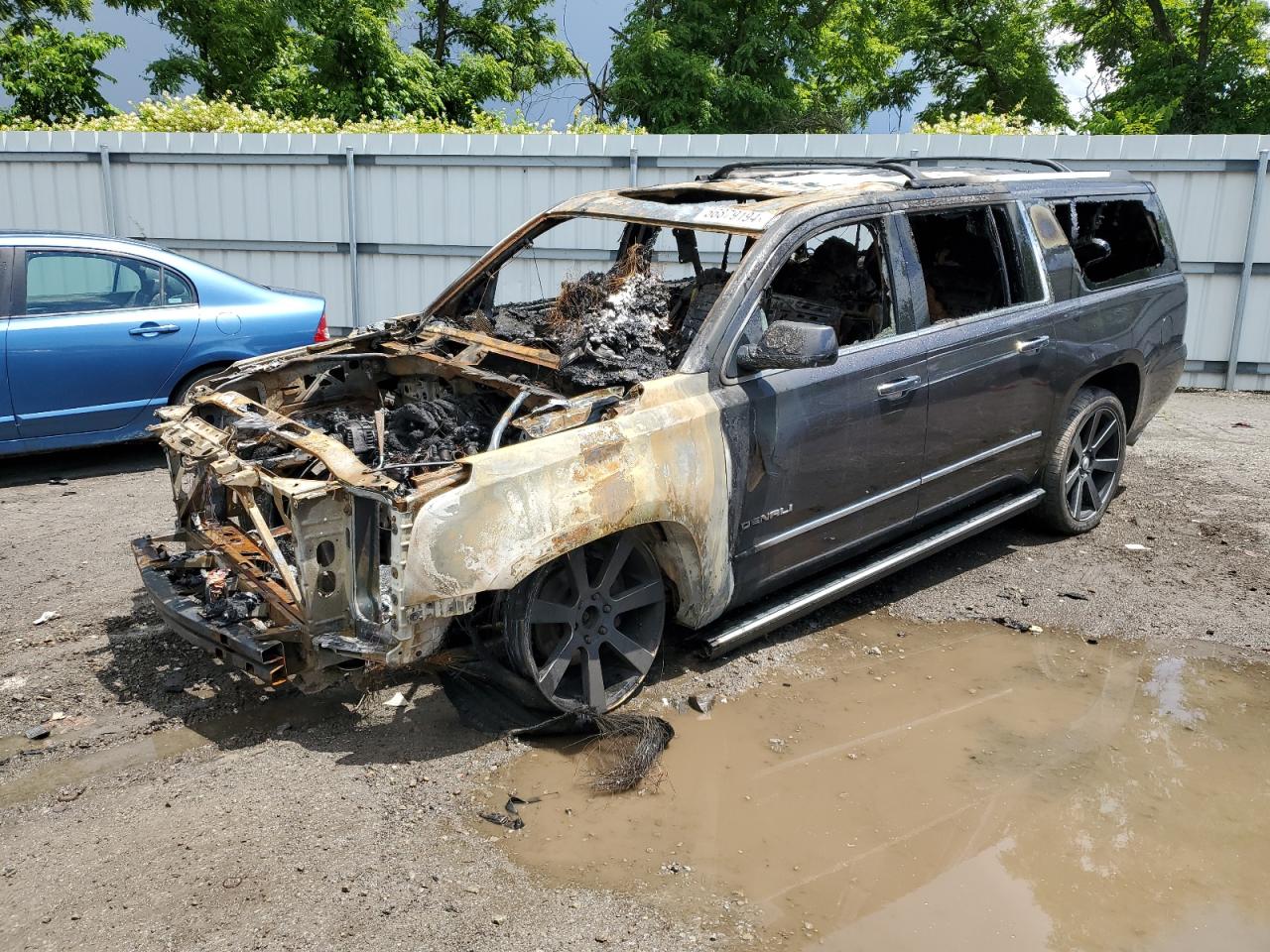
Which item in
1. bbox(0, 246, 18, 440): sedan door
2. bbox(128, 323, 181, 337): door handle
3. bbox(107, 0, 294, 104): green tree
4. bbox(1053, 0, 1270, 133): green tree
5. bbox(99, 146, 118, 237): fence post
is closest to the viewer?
bbox(0, 246, 18, 440): sedan door

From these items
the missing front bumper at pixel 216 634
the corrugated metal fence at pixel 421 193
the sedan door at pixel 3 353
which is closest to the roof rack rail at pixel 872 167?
the missing front bumper at pixel 216 634

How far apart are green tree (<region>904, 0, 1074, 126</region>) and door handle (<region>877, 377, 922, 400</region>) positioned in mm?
23038

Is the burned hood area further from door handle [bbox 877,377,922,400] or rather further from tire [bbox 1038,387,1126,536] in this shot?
tire [bbox 1038,387,1126,536]

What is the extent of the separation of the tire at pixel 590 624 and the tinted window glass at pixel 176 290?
4.58 meters

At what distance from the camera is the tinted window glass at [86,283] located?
703 cm

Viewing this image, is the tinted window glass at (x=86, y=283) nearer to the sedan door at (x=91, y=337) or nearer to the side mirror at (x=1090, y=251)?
the sedan door at (x=91, y=337)

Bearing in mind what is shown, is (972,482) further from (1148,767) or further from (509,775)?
(509,775)

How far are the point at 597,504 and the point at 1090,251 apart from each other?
360 centimetres

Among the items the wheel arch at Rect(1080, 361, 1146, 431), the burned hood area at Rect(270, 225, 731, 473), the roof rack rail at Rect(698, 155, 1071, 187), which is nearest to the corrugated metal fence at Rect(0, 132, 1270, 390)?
the roof rack rail at Rect(698, 155, 1071, 187)

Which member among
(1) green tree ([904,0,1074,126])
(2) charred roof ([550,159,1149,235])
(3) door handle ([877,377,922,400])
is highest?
(1) green tree ([904,0,1074,126])

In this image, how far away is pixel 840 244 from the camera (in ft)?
18.0

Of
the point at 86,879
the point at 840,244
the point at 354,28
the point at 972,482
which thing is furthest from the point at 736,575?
the point at 354,28

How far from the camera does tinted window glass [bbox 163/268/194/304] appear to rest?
738 cm

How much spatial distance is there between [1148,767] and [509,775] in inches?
88.7
